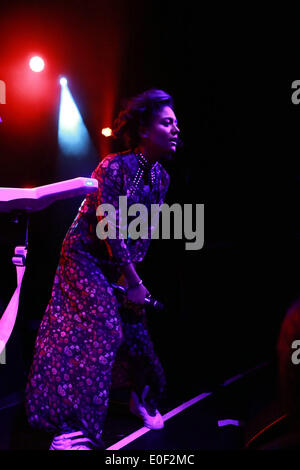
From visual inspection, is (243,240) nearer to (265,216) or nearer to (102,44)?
(265,216)

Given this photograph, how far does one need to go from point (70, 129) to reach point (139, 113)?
3.93 ft

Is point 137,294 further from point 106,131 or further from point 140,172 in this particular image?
point 106,131

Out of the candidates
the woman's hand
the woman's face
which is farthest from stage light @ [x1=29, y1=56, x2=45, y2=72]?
the woman's hand

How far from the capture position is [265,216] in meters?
3.39

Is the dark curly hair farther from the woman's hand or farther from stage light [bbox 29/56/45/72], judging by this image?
stage light [bbox 29/56/45/72]

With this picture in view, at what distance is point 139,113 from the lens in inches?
82.1

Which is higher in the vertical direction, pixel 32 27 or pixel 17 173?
pixel 32 27

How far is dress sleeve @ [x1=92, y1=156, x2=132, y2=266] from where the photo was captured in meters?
1.87

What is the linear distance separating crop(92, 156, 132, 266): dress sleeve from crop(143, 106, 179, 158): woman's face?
0.81 feet

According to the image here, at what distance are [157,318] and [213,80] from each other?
1915 mm

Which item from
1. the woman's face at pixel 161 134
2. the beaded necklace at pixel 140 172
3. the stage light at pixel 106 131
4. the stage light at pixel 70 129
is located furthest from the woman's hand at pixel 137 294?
the stage light at pixel 106 131

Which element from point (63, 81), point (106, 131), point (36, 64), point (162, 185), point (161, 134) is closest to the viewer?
point (161, 134)

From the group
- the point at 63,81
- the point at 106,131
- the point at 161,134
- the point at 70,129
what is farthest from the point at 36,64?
the point at 161,134

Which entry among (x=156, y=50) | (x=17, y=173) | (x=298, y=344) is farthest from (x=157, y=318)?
(x=298, y=344)
